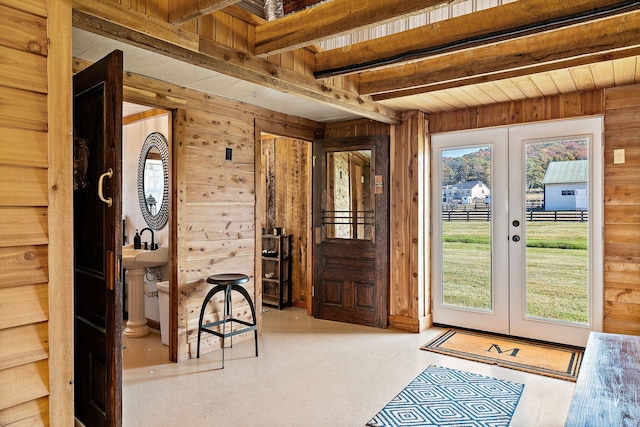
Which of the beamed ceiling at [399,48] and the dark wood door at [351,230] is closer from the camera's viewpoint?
the beamed ceiling at [399,48]

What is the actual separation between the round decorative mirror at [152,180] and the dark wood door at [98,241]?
235cm

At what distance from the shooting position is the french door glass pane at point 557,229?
3.88m

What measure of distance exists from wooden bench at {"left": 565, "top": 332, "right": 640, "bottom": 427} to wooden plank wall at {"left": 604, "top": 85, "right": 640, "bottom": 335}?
1724 millimetres

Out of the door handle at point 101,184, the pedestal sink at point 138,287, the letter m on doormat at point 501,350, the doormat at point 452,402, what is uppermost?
the door handle at point 101,184

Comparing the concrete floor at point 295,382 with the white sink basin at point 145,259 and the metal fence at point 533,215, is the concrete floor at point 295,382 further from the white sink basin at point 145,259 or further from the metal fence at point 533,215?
the metal fence at point 533,215

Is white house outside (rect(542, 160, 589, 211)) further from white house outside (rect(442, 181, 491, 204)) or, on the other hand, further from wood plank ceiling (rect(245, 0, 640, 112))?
wood plank ceiling (rect(245, 0, 640, 112))

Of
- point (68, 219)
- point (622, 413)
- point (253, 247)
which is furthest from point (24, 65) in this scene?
point (253, 247)

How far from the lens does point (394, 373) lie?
11.1ft

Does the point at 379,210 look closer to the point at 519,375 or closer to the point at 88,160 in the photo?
the point at 519,375

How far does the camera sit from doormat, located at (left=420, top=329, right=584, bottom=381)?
3422mm

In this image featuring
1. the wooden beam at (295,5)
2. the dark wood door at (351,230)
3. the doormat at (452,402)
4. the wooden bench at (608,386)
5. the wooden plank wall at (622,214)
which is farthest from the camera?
the dark wood door at (351,230)

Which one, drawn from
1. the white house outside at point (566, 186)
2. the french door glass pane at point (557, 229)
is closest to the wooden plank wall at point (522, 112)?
the french door glass pane at point (557, 229)

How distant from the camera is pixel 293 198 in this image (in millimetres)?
5672

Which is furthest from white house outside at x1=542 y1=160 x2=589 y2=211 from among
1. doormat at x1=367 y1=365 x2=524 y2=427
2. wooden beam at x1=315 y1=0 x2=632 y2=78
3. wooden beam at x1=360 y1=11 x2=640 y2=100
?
wooden beam at x1=315 y1=0 x2=632 y2=78
